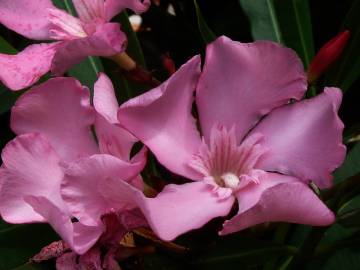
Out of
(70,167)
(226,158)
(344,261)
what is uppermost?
(70,167)

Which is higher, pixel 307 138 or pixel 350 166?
pixel 307 138

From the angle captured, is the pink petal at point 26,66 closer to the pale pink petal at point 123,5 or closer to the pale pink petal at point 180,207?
the pale pink petal at point 123,5

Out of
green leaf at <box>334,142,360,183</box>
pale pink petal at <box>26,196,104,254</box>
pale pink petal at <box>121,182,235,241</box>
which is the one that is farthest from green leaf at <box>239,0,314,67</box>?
pale pink petal at <box>26,196,104,254</box>

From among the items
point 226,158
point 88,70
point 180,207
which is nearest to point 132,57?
point 88,70

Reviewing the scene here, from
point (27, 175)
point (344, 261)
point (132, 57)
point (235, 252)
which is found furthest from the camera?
point (132, 57)

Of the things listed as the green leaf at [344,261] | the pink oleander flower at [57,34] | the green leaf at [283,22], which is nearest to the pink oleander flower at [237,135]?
the pink oleander flower at [57,34]

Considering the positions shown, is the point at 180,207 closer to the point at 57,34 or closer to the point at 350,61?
the point at 57,34

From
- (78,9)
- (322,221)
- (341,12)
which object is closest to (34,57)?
(78,9)

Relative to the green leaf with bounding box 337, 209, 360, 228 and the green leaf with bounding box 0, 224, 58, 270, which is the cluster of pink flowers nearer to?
the green leaf with bounding box 337, 209, 360, 228
